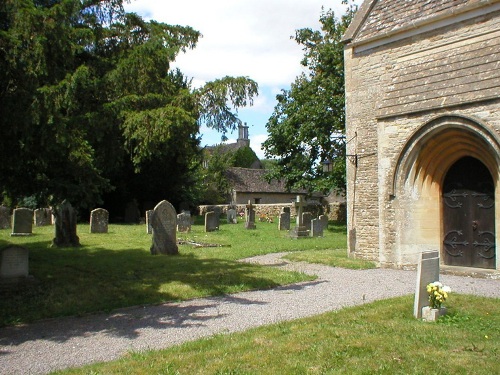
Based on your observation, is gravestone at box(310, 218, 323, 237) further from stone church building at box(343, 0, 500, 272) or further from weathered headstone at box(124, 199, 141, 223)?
weathered headstone at box(124, 199, 141, 223)

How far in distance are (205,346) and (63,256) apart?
9.15 meters

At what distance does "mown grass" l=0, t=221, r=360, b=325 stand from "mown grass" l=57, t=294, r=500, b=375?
2.82 metres

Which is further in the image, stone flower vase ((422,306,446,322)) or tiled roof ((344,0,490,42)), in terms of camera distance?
tiled roof ((344,0,490,42))

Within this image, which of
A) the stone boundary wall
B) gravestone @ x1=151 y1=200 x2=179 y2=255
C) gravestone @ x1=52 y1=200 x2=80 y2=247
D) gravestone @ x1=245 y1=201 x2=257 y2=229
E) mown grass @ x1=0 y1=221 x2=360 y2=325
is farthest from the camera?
the stone boundary wall

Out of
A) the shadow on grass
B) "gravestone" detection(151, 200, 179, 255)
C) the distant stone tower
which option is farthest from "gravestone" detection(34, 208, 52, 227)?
the distant stone tower

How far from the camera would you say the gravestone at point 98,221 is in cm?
2072

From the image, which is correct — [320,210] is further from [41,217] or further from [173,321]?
[173,321]

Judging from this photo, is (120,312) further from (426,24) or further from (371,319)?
(426,24)

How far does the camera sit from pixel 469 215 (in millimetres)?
11766

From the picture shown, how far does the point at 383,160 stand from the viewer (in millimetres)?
12719

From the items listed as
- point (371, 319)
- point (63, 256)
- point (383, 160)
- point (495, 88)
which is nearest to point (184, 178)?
point (63, 256)

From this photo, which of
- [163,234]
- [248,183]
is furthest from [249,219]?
[248,183]

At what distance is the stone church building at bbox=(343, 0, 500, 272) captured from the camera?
10977 millimetres

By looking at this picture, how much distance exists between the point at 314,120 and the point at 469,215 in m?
15.7
